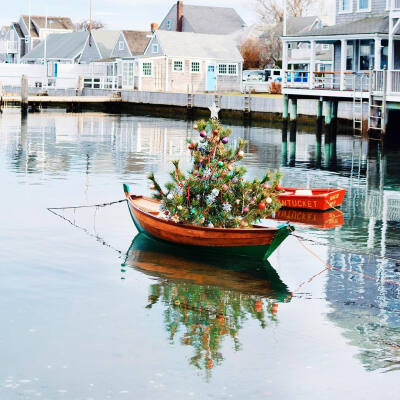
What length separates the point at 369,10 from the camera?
49375 millimetres

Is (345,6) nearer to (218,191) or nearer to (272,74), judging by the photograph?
(218,191)

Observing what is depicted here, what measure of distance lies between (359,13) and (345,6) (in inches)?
57.9

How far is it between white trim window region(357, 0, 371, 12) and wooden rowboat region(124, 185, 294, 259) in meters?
33.8

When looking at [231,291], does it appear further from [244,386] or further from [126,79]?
[126,79]

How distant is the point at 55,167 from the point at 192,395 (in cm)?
2456

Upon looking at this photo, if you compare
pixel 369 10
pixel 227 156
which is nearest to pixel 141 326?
pixel 227 156

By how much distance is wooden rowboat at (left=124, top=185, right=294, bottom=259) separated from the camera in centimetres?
1738

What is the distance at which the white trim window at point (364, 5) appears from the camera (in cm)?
4938

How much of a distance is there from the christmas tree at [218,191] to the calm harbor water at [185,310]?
36.1 inches

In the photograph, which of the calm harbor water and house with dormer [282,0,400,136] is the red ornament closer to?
the calm harbor water

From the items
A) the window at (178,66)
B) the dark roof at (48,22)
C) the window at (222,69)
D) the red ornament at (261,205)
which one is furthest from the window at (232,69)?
the red ornament at (261,205)

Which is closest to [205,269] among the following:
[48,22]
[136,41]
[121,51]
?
[136,41]

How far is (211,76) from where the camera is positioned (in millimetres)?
84438

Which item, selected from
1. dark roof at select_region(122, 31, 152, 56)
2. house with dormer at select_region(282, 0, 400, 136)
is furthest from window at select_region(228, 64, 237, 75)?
house with dormer at select_region(282, 0, 400, 136)
